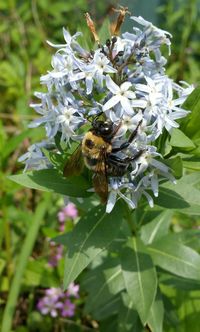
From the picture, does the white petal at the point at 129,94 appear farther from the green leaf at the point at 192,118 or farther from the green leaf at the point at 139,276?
the green leaf at the point at 139,276

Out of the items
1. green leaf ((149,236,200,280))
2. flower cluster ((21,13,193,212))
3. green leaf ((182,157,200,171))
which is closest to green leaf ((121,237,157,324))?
green leaf ((149,236,200,280))

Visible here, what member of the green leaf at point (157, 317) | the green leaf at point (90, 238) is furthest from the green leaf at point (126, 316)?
the green leaf at point (90, 238)

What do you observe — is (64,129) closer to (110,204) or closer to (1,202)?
(110,204)

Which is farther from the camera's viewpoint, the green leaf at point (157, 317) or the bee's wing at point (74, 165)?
the green leaf at point (157, 317)

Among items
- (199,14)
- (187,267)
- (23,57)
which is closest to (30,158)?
(187,267)

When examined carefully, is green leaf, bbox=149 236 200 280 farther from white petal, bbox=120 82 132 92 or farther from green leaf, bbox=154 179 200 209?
white petal, bbox=120 82 132 92

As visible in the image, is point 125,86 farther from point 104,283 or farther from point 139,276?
point 104,283
